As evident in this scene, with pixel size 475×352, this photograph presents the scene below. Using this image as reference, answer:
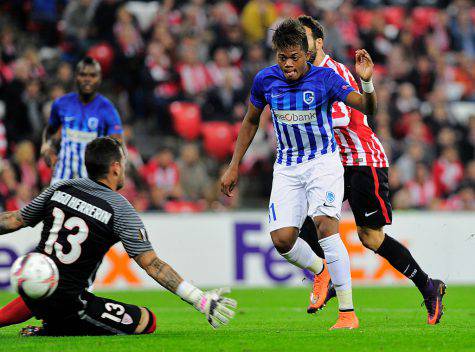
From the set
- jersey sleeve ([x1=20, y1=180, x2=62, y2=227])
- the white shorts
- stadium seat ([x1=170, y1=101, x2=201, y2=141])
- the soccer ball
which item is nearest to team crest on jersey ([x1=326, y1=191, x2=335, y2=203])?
the white shorts

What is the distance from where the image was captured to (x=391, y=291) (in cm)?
1317

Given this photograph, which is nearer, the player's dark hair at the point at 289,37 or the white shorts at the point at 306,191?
the player's dark hair at the point at 289,37

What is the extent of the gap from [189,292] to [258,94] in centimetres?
203

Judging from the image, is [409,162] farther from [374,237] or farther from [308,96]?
[308,96]

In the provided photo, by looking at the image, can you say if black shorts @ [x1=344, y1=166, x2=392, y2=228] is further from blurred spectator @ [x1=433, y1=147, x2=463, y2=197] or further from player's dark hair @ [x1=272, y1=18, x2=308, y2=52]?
blurred spectator @ [x1=433, y1=147, x2=463, y2=197]

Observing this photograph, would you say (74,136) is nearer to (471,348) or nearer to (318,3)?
(471,348)

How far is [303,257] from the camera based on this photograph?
8164mm

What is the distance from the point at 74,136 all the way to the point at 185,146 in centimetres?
589

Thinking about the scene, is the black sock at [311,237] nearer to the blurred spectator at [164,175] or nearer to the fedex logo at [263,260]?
the fedex logo at [263,260]

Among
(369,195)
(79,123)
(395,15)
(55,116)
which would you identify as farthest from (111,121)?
(395,15)

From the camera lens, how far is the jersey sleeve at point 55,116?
1036 centimetres

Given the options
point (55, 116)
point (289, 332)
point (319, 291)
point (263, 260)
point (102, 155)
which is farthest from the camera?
point (263, 260)

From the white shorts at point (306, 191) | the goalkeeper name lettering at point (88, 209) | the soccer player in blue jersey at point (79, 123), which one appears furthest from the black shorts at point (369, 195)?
the soccer player in blue jersey at point (79, 123)

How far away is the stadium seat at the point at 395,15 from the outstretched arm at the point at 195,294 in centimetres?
1573
